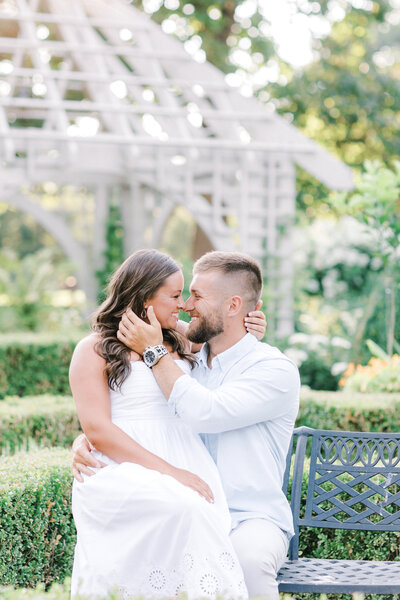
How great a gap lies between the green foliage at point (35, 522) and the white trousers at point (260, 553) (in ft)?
3.53

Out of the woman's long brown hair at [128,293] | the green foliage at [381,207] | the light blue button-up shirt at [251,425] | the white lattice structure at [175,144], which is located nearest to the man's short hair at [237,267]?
the woman's long brown hair at [128,293]

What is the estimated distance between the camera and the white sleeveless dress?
9.23ft

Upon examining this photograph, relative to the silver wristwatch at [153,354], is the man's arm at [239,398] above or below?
below

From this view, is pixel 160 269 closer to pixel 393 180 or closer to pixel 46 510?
pixel 46 510

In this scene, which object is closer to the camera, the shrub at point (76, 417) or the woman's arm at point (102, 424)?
the woman's arm at point (102, 424)

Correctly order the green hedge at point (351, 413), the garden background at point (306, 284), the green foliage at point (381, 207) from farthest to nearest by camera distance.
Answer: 1. the green foliage at point (381, 207)
2. the green hedge at point (351, 413)
3. the garden background at point (306, 284)

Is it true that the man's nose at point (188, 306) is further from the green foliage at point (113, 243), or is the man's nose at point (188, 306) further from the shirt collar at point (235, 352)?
the green foliage at point (113, 243)

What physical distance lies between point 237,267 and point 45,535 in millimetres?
1626

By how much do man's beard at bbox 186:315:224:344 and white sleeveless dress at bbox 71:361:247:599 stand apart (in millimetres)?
646


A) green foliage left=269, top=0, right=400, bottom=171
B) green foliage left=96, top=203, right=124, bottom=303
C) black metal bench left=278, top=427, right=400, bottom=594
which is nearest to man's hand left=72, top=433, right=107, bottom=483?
black metal bench left=278, top=427, right=400, bottom=594

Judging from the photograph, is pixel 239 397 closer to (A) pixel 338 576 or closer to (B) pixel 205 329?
(B) pixel 205 329

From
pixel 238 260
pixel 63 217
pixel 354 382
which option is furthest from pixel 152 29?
pixel 238 260

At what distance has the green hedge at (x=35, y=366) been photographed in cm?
889

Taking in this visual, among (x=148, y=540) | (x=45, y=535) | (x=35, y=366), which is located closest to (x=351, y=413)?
(x=45, y=535)
